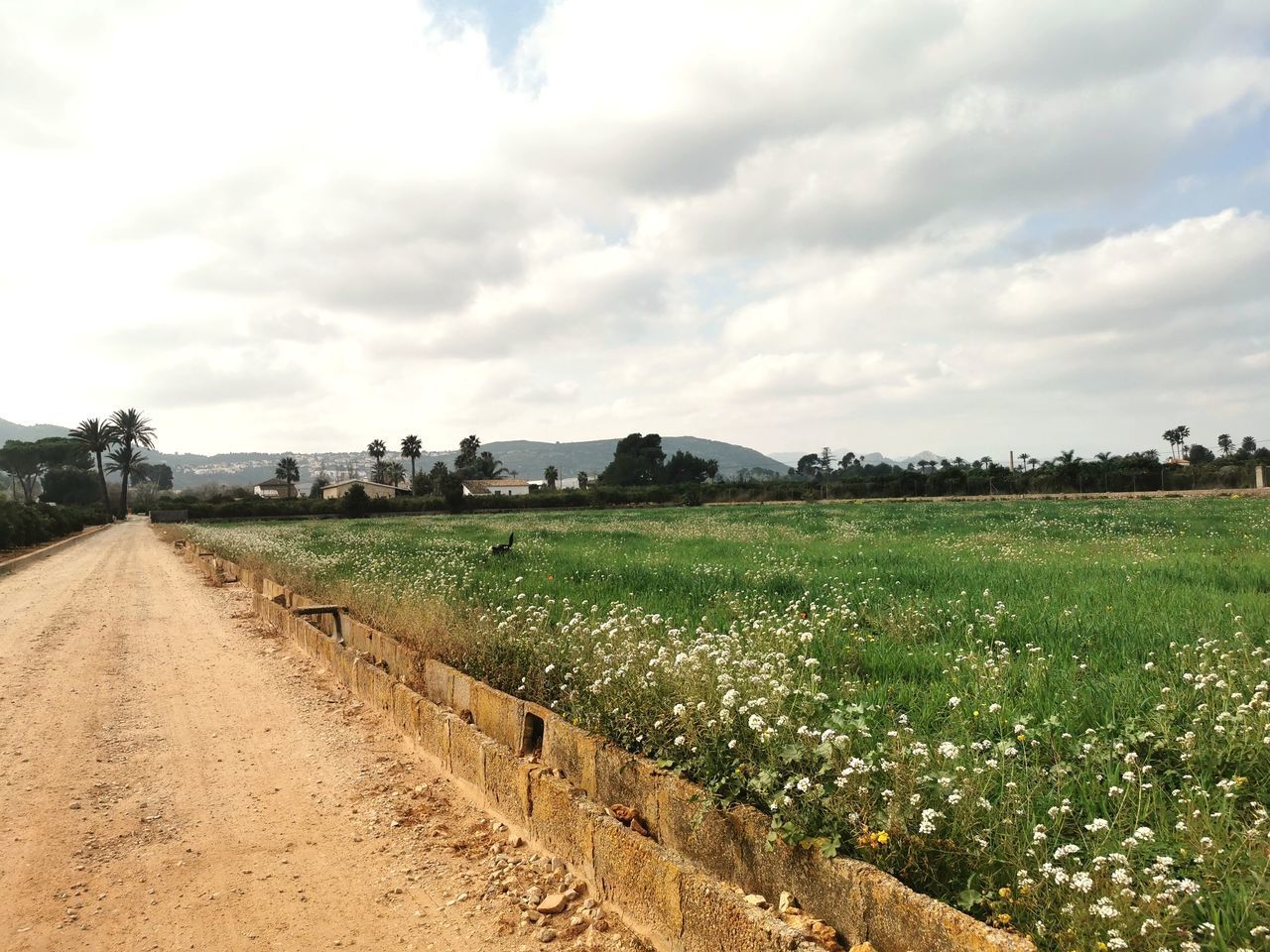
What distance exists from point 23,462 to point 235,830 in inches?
5970

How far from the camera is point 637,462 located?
400 feet

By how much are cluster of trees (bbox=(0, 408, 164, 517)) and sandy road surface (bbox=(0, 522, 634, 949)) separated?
94.4 m

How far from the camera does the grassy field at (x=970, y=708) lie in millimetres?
2891

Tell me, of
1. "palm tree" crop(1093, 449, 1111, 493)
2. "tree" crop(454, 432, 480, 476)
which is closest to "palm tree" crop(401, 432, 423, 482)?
"tree" crop(454, 432, 480, 476)

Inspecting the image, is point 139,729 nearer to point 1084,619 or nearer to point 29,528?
point 1084,619

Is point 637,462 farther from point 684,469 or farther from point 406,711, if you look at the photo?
point 406,711

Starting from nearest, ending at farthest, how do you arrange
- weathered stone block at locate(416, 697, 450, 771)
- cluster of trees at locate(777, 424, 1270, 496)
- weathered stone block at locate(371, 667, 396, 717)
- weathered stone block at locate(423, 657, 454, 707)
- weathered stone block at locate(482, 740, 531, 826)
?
weathered stone block at locate(482, 740, 531, 826), weathered stone block at locate(416, 697, 450, 771), weathered stone block at locate(423, 657, 454, 707), weathered stone block at locate(371, 667, 396, 717), cluster of trees at locate(777, 424, 1270, 496)

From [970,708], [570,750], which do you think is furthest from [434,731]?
[970,708]

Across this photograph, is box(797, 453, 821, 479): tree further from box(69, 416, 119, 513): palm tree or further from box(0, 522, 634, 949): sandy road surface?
box(0, 522, 634, 949): sandy road surface

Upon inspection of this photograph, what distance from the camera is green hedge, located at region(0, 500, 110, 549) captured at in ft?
114

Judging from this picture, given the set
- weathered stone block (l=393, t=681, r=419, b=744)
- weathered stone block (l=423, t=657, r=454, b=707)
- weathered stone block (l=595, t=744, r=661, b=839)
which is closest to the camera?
weathered stone block (l=595, t=744, r=661, b=839)

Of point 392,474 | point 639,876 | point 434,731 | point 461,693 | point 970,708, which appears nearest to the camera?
point 639,876

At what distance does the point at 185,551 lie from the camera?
32531mm

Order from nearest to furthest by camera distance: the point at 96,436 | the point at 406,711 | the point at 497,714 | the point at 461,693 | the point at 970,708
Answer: the point at 970,708 → the point at 497,714 → the point at 461,693 → the point at 406,711 → the point at 96,436
